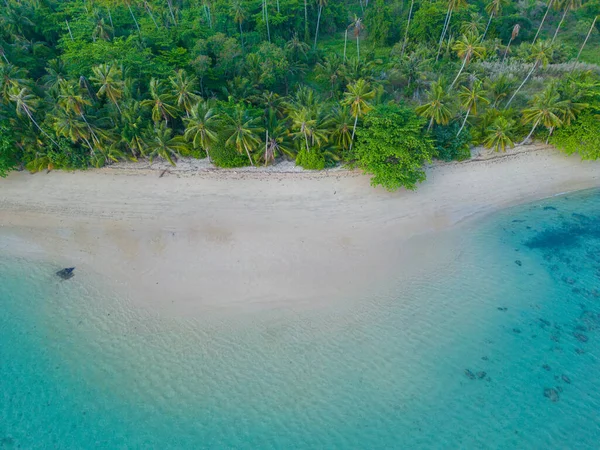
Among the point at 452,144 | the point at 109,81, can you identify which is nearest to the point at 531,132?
the point at 452,144

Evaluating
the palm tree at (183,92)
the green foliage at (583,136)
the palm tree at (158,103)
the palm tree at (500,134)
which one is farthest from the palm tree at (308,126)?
the green foliage at (583,136)

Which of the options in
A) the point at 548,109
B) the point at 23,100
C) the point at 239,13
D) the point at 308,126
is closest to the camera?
the point at 23,100

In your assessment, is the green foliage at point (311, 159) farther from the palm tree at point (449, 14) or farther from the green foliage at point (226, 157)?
the palm tree at point (449, 14)

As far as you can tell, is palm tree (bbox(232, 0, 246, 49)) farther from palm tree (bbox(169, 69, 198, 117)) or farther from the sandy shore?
the sandy shore

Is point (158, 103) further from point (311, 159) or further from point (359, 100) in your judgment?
point (359, 100)

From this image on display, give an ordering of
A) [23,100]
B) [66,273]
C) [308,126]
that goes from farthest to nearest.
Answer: [308,126]
[23,100]
[66,273]

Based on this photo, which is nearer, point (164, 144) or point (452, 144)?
point (164, 144)

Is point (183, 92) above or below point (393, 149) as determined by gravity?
above
